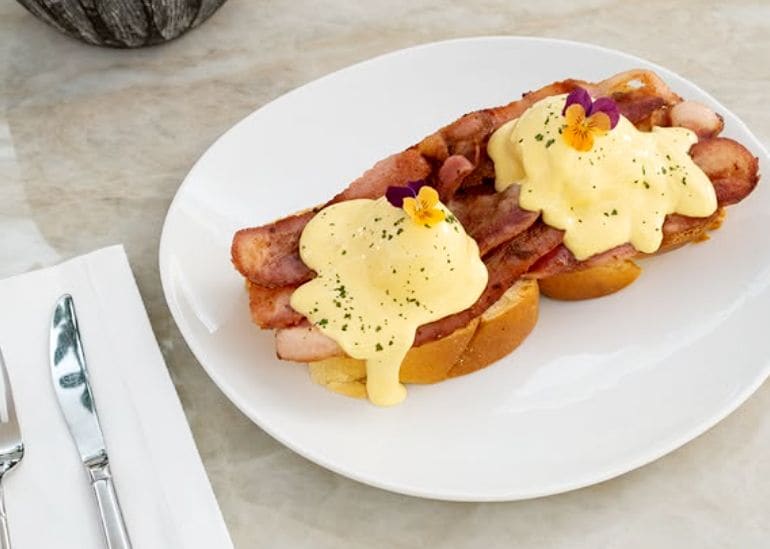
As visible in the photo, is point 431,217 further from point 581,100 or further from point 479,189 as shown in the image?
point 581,100

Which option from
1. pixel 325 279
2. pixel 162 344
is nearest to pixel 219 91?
pixel 162 344

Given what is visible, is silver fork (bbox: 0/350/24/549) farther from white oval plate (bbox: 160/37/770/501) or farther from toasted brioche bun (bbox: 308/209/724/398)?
toasted brioche bun (bbox: 308/209/724/398)

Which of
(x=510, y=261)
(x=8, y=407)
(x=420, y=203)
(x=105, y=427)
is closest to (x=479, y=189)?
(x=510, y=261)

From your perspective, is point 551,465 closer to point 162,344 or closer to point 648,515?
point 648,515

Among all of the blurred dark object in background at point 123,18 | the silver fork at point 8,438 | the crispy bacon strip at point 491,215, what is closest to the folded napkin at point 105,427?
the silver fork at point 8,438

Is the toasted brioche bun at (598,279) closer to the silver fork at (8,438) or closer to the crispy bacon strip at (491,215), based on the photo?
the crispy bacon strip at (491,215)

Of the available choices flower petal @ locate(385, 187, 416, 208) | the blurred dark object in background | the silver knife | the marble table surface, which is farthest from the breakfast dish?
the blurred dark object in background
